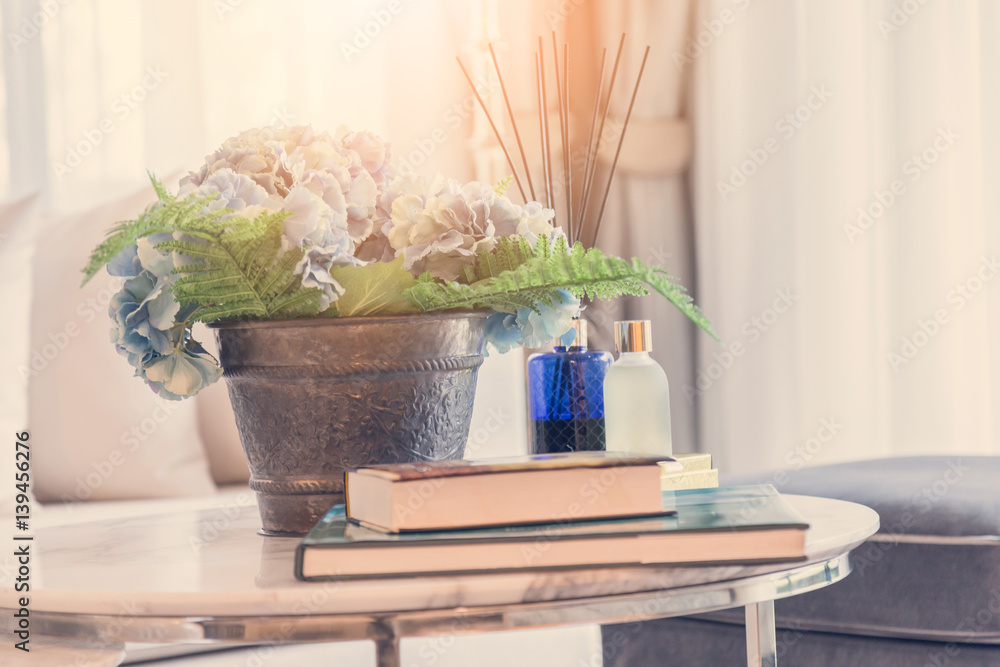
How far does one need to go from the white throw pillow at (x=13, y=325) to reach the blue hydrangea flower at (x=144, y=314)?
91cm

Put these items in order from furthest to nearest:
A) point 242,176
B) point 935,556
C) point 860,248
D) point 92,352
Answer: point 860,248
point 92,352
point 935,556
point 242,176

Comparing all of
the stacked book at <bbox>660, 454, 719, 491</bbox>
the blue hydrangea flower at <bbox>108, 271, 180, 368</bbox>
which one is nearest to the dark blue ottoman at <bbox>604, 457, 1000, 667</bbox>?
the stacked book at <bbox>660, 454, 719, 491</bbox>

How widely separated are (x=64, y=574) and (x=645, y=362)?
523 millimetres

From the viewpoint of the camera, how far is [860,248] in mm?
2260

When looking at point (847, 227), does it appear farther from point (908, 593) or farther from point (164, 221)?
point (164, 221)

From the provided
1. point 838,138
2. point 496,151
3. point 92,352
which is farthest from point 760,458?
point 92,352

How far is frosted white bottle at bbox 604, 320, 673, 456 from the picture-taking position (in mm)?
909

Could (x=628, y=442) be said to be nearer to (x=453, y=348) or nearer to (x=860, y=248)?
(x=453, y=348)

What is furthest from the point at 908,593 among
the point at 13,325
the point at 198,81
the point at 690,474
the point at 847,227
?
the point at 198,81

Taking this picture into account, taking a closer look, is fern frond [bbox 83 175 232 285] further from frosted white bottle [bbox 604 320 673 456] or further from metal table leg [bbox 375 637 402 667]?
frosted white bottle [bbox 604 320 673 456]

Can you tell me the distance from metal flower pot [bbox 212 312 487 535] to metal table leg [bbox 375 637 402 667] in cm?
21

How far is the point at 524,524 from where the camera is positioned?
1.93 feet

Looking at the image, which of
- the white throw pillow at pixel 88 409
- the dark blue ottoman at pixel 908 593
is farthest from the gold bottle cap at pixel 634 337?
the white throw pillow at pixel 88 409

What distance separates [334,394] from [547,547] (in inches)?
9.3
